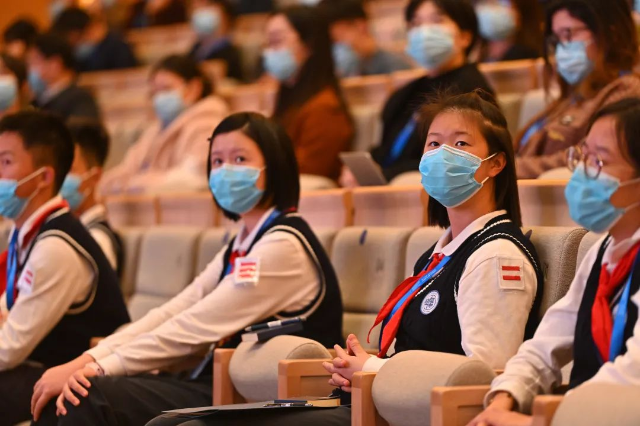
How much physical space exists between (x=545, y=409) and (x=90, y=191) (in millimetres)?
2839

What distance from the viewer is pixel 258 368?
260cm

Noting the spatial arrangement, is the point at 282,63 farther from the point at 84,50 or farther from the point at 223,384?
the point at 84,50

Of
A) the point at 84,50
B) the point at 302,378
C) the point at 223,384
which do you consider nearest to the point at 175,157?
the point at 223,384

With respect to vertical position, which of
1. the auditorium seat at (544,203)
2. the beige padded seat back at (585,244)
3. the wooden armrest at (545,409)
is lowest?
the wooden armrest at (545,409)

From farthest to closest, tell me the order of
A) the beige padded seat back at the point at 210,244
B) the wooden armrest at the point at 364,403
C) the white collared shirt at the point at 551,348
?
the beige padded seat back at the point at 210,244, the wooden armrest at the point at 364,403, the white collared shirt at the point at 551,348

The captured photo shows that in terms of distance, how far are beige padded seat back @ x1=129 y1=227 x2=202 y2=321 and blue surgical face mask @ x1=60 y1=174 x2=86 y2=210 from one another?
0.31 meters

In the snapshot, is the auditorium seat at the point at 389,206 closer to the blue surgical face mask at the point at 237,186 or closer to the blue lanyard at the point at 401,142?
the blue surgical face mask at the point at 237,186

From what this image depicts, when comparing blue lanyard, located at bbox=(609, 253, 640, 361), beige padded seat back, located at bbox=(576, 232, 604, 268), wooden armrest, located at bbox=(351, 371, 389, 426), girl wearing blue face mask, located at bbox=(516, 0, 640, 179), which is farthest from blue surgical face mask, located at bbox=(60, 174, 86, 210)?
blue lanyard, located at bbox=(609, 253, 640, 361)

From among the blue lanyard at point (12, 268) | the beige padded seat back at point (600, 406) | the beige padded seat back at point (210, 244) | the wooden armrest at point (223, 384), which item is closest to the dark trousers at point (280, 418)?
the wooden armrest at point (223, 384)

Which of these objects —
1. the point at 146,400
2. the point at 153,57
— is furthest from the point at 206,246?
the point at 153,57

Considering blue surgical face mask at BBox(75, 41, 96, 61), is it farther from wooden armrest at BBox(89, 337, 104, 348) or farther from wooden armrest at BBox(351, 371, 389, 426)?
wooden armrest at BBox(351, 371, 389, 426)

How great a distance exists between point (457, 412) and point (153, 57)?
21.2 ft

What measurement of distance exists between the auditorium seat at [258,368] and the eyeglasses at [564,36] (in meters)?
1.32

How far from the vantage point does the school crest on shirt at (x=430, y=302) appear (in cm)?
234
